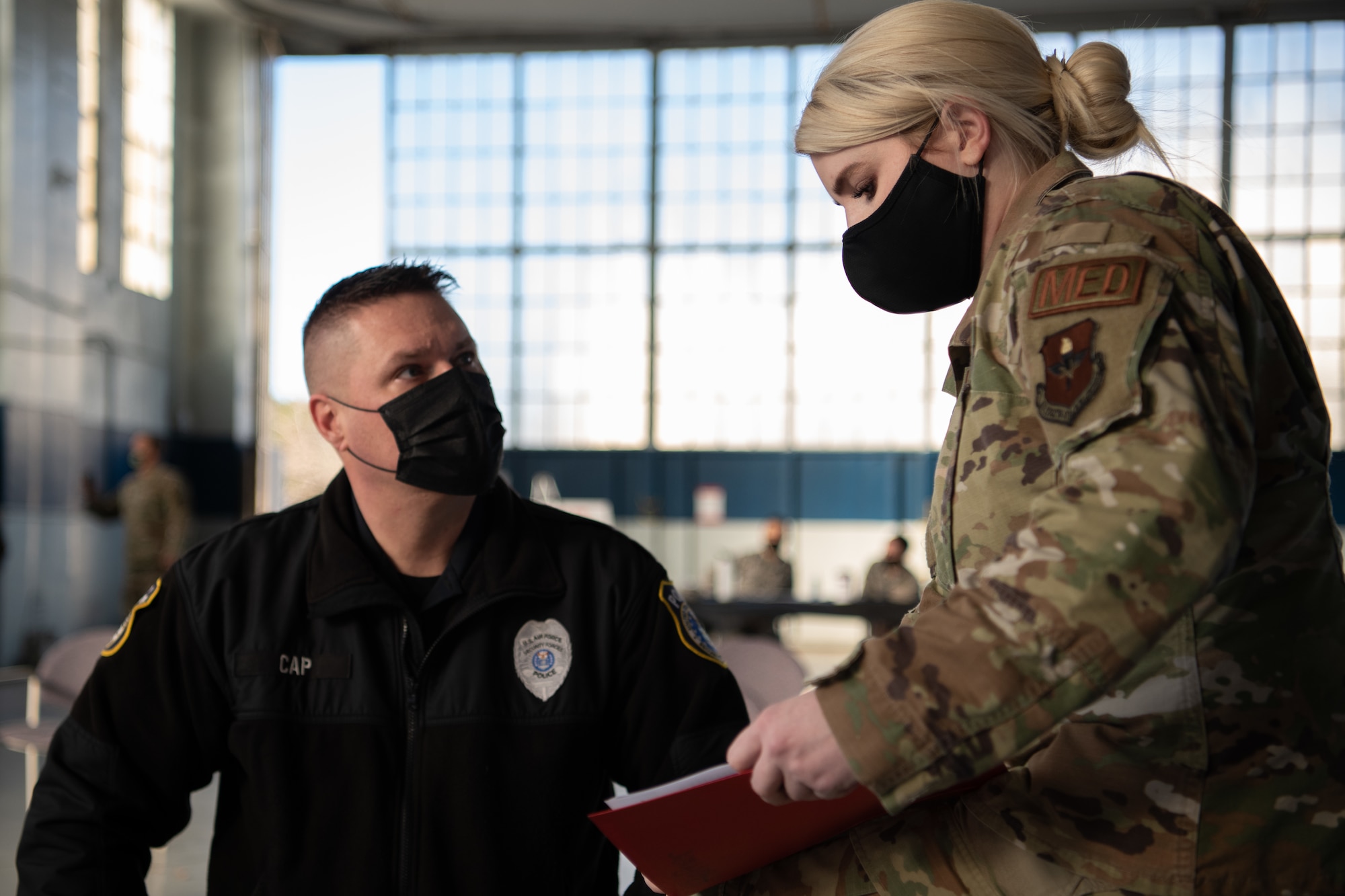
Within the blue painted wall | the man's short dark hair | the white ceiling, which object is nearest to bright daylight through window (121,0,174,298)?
the white ceiling

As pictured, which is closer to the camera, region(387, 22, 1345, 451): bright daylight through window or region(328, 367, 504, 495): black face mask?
region(328, 367, 504, 495): black face mask

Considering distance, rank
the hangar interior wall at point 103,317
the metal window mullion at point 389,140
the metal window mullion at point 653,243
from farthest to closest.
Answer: the metal window mullion at point 389,140, the metal window mullion at point 653,243, the hangar interior wall at point 103,317

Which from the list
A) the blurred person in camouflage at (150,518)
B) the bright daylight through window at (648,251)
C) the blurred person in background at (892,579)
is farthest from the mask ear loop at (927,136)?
the bright daylight through window at (648,251)

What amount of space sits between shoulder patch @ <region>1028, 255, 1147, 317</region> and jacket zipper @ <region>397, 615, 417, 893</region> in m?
1.35

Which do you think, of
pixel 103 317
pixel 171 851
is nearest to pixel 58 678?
pixel 171 851

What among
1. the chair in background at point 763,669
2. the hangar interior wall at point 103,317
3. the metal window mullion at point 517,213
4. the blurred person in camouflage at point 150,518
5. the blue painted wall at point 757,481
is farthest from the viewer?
the metal window mullion at point 517,213

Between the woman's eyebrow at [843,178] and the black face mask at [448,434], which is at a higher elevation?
the woman's eyebrow at [843,178]

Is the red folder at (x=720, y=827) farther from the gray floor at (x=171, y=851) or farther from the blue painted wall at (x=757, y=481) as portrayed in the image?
the blue painted wall at (x=757, y=481)

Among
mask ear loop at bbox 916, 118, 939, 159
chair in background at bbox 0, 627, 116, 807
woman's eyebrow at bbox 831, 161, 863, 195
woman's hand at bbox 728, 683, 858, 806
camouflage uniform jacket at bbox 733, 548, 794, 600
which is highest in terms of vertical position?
mask ear loop at bbox 916, 118, 939, 159

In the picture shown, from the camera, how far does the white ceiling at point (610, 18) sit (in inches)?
571

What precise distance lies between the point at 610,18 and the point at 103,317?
732 cm

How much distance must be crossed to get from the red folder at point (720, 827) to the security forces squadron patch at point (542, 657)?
0.83m

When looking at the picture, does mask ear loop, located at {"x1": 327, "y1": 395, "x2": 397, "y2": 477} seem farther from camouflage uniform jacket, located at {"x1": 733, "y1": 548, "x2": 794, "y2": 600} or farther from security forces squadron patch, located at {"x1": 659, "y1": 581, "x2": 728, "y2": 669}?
camouflage uniform jacket, located at {"x1": 733, "y1": 548, "x2": 794, "y2": 600}

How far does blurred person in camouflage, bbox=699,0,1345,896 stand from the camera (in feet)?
2.88
